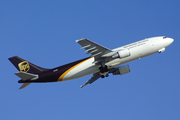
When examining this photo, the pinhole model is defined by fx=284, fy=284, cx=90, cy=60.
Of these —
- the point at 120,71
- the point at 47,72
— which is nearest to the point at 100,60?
the point at 120,71

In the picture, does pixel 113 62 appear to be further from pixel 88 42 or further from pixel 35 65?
pixel 35 65

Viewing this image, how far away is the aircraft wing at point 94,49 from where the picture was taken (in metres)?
46.4

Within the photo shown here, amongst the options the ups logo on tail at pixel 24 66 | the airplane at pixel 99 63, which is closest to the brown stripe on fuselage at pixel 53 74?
the airplane at pixel 99 63

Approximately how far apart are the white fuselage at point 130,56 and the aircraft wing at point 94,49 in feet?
7.02

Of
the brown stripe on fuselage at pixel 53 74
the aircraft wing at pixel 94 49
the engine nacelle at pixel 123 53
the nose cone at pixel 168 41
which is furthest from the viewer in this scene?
the nose cone at pixel 168 41

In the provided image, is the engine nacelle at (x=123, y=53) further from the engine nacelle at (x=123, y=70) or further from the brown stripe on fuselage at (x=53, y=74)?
the brown stripe on fuselage at (x=53, y=74)

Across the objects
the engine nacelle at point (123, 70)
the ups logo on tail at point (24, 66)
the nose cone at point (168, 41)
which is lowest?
the engine nacelle at point (123, 70)

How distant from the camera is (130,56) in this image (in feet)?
166

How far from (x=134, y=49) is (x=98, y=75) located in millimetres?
10614

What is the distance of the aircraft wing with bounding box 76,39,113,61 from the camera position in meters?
46.4

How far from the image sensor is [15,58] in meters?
54.5

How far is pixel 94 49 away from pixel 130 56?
6834mm

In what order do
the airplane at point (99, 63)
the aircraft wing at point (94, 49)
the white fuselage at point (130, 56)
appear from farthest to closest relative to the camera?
the white fuselage at point (130, 56) → the airplane at point (99, 63) → the aircraft wing at point (94, 49)

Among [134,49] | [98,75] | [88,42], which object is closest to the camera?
[88,42]
